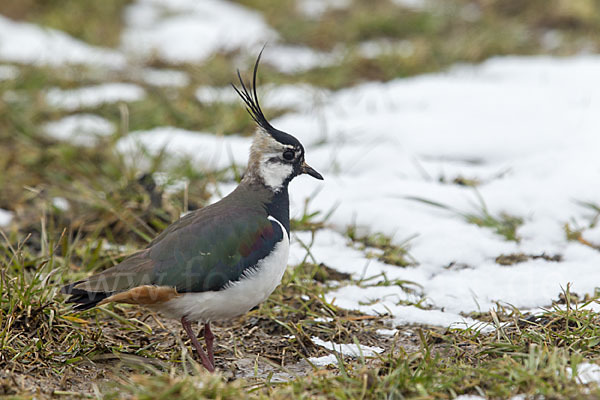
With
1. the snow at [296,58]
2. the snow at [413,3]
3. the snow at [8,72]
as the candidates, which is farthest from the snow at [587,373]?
the snow at [413,3]

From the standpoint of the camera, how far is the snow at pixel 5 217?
4.90m

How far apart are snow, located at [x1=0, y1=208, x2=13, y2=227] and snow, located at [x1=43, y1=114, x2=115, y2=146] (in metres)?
1.20

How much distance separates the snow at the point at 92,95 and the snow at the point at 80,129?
0.45 feet

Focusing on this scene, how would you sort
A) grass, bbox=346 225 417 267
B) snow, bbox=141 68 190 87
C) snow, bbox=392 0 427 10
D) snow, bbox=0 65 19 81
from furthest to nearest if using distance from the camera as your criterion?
snow, bbox=392 0 427 10, snow, bbox=141 68 190 87, snow, bbox=0 65 19 81, grass, bbox=346 225 417 267

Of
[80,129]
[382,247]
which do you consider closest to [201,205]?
[382,247]

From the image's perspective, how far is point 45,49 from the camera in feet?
24.8

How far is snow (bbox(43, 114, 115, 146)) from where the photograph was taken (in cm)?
621

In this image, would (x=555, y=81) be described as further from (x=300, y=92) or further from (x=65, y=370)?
(x=65, y=370)

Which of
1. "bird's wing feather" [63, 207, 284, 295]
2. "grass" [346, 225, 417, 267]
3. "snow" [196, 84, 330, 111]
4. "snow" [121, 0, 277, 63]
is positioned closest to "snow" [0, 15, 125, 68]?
"snow" [121, 0, 277, 63]

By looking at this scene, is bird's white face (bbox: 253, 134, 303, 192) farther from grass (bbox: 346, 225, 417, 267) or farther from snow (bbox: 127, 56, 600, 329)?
grass (bbox: 346, 225, 417, 267)

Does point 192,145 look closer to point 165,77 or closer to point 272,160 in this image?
point 165,77

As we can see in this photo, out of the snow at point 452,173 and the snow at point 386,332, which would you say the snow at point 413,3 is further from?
the snow at point 386,332

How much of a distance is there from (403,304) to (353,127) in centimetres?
259

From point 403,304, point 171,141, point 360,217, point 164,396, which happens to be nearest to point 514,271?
point 403,304
